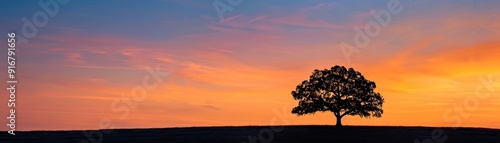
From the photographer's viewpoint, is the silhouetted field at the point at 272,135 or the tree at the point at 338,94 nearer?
the silhouetted field at the point at 272,135

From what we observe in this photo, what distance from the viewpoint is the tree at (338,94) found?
230ft

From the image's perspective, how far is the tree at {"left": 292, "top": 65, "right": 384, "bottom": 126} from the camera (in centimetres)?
7006

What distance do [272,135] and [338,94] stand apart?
60.3ft

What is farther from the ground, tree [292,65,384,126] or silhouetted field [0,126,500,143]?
tree [292,65,384,126]

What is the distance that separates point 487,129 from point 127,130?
116 ft

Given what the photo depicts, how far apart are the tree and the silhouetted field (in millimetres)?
5803

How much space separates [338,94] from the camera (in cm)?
7044

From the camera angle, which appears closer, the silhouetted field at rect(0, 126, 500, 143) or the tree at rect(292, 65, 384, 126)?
the silhouetted field at rect(0, 126, 500, 143)

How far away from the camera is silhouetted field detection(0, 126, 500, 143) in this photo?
5047 centimetres

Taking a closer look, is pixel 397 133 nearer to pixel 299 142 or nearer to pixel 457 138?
pixel 457 138

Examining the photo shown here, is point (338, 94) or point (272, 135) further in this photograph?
point (338, 94)

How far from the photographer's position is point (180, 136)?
54.1m

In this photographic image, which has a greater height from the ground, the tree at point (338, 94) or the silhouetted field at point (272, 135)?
the tree at point (338, 94)

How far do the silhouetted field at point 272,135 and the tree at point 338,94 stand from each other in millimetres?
5803
